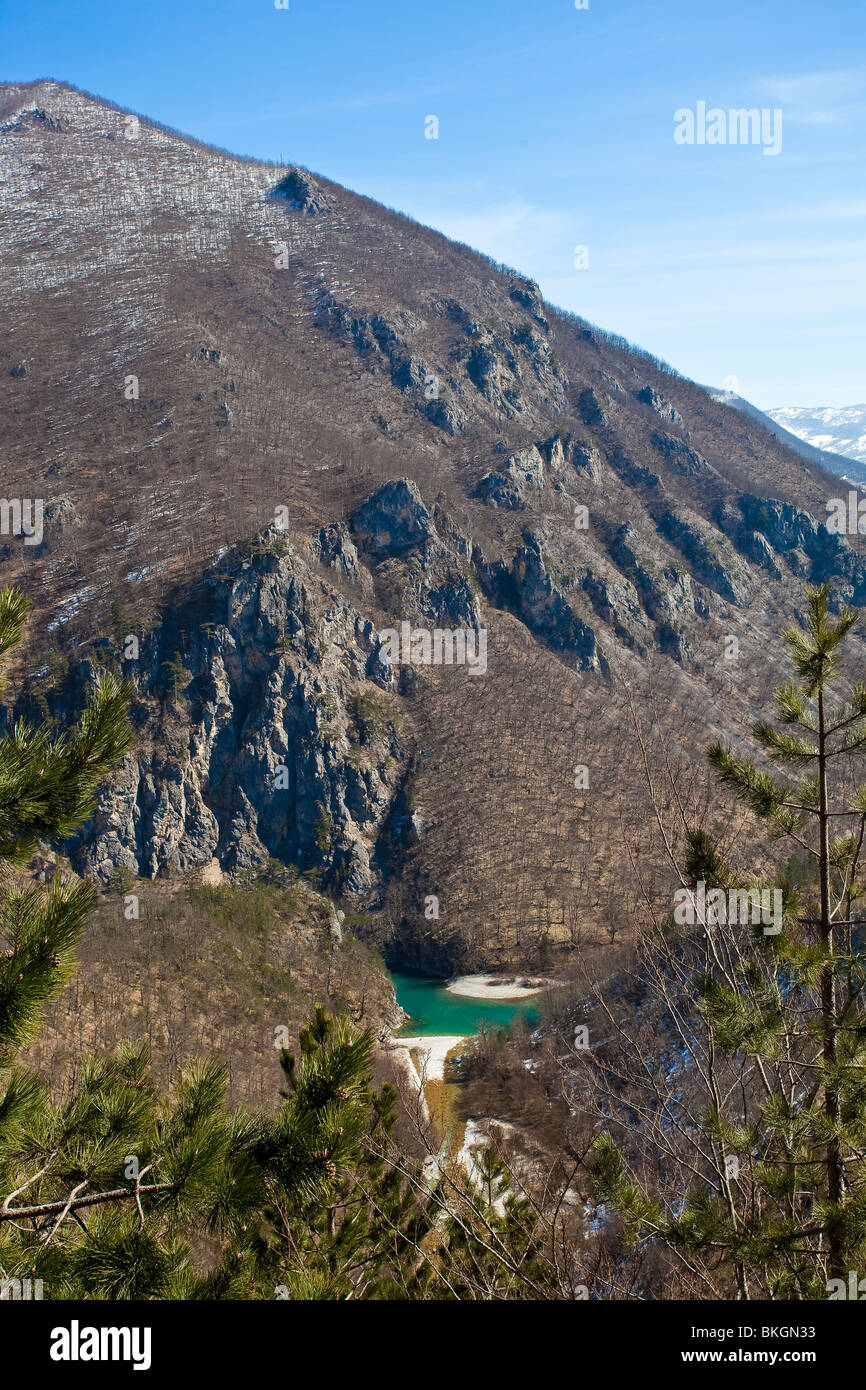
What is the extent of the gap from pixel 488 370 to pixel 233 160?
8525cm

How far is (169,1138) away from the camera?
4176mm

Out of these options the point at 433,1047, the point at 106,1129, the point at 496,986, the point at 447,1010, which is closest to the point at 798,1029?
the point at 106,1129

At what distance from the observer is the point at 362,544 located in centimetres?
10338

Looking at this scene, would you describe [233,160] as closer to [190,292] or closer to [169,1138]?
[190,292]

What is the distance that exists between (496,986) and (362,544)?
182 feet

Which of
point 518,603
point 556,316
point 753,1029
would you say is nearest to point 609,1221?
point 753,1029

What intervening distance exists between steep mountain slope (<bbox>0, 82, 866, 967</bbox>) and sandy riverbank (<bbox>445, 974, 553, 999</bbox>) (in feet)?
8.10

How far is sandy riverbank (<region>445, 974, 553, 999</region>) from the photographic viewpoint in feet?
216

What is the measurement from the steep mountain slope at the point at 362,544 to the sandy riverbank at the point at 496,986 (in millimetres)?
2467

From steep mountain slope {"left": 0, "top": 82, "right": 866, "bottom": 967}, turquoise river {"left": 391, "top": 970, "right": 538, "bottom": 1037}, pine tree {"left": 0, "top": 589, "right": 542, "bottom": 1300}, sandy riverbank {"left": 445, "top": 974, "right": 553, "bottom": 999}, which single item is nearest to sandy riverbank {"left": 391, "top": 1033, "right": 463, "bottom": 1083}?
turquoise river {"left": 391, "top": 970, "right": 538, "bottom": 1037}

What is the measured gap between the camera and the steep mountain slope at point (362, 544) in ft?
270

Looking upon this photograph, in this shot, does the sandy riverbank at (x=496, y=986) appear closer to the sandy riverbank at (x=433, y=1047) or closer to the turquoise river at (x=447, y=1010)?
the turquoise river at (x=447, y=1010)

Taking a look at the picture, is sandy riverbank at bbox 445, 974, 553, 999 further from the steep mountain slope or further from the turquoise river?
the steep mountain slope

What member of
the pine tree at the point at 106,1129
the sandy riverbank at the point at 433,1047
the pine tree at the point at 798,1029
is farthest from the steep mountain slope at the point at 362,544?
the pine tree at the point at 106,1129
